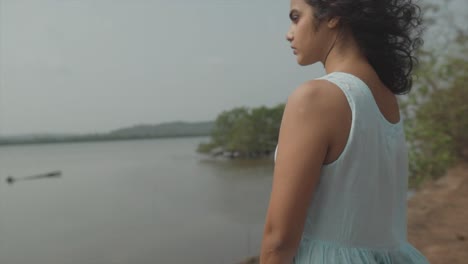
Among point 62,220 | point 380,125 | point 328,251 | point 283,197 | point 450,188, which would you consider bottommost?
point 62,220

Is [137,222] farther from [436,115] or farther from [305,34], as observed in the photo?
[305,34]

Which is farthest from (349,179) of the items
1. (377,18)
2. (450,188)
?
(450,188)

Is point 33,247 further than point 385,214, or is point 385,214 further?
point 33,247

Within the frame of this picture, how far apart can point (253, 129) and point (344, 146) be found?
29422 mm

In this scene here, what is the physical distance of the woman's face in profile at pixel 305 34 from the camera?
69cm

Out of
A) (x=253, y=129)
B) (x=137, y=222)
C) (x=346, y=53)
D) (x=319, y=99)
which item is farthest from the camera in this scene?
(x=253, y=129)

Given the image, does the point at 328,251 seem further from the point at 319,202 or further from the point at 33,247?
the point at 33,247

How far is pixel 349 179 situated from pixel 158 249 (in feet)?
27.3

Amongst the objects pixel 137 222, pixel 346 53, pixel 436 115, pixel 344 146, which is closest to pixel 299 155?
pixel 344 146

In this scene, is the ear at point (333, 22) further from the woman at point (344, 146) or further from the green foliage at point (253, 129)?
the green foliage at point (253, 129)

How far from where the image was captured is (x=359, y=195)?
2.08 ft

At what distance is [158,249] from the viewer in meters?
8.23

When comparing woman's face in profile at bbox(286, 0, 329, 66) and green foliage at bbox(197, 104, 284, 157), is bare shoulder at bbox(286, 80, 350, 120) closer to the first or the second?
woman's face in profile at bbox(286, 0, 329, 66)

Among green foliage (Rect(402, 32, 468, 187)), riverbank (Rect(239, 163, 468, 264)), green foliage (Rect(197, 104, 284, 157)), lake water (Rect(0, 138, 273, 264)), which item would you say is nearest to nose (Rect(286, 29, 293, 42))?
riverbank (Rect(239, 163, 468, 264))
